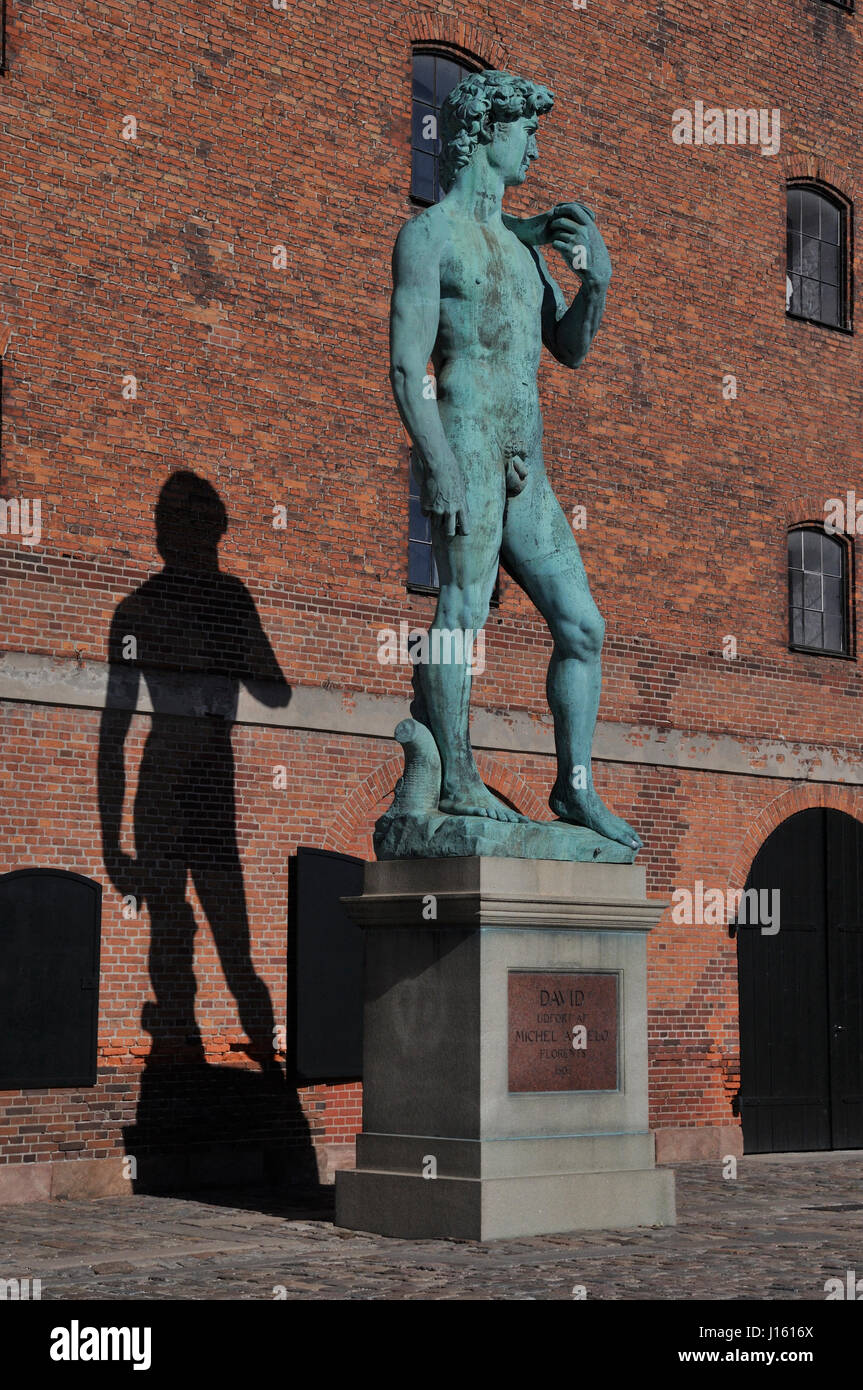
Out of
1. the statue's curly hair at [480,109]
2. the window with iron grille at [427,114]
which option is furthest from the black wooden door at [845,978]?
the statue's curly hair at [480,109]

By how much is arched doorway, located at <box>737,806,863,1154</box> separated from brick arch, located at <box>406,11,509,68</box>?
7203mm

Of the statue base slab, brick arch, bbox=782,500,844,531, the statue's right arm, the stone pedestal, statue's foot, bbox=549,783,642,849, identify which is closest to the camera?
the stone pedestal

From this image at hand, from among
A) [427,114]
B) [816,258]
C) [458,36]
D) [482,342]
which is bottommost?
[482,342]

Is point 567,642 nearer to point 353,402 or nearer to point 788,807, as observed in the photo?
point 353,402

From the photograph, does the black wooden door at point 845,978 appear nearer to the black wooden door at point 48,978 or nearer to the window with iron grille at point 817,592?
the window with iron grille at point 817,592

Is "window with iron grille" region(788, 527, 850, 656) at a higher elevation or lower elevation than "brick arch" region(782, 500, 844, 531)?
lower

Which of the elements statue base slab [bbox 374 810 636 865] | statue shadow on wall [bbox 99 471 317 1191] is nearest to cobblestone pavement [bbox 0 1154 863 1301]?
statue shadow on wall [bbox 99 471 317 1191]

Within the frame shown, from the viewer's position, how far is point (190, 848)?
12.5 metres

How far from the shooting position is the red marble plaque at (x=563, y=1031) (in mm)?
8469

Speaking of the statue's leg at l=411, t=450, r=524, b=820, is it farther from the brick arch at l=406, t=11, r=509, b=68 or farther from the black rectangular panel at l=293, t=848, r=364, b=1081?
the brick arch at l=406, t=11, r=509, b=68

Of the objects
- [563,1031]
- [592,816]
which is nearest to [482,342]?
[592,816]

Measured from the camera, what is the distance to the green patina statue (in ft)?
29.2

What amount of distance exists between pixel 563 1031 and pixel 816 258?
11648 millimetres

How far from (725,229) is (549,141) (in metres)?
2.30
